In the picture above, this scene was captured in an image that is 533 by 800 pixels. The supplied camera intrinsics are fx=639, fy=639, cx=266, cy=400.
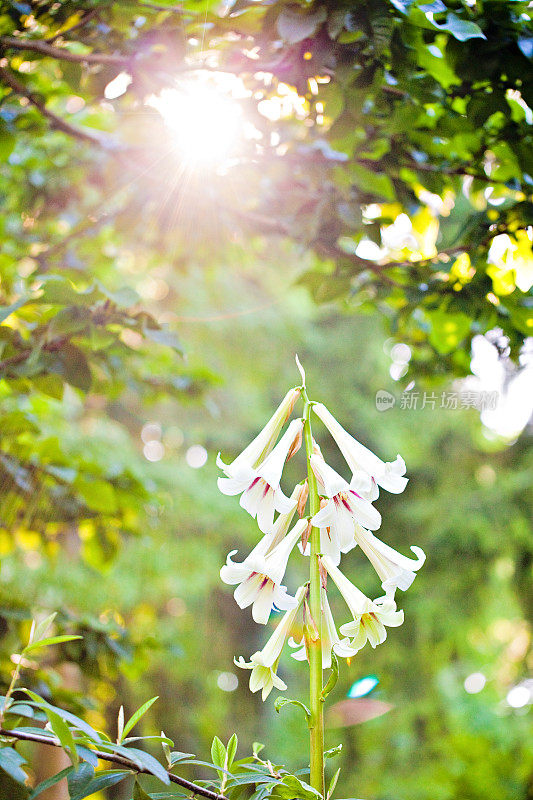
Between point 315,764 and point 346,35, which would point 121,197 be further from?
point 315,764

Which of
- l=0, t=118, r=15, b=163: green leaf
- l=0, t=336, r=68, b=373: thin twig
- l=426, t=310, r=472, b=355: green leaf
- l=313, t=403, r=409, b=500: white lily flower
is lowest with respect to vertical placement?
l=426, t=310, r=472, b=355: green leaf

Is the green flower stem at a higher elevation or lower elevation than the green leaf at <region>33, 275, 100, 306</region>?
lower

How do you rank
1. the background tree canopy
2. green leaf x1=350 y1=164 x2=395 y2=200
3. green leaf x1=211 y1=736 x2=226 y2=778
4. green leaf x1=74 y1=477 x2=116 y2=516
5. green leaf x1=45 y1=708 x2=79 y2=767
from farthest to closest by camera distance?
green leaf x1=74 y1=477 x2=116 y2=516
green leaf x1=350 y1=164 x2=395 y2=200
the background tree canopy
green leaf x1=211 y1=736 x2=226 y2=778
green leaf x1=45 y1=708 x2=79 y2=767

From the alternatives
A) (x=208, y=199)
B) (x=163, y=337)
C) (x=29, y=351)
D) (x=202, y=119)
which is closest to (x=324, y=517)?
(x=163, y=337)

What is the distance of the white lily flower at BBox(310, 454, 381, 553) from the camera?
0.44 metres

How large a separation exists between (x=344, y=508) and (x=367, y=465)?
4cm

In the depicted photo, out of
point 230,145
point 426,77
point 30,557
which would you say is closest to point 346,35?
point 426,77

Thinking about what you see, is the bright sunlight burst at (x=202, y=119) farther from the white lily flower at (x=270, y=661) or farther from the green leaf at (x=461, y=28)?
the white lily flower at (x=270, y=661)

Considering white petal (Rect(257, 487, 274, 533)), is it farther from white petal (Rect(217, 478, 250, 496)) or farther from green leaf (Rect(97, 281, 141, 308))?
green leaf (Rect(97, 281, 141, 308))

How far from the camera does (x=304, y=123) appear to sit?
1.02m

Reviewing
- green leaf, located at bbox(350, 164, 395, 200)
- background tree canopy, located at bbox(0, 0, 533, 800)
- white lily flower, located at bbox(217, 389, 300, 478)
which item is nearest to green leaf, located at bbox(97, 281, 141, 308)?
background tree canopy, located at bbox(0, 0, 533, 800)

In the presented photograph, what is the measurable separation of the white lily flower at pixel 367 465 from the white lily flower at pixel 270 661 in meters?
0.09

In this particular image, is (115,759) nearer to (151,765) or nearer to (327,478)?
(151,765)

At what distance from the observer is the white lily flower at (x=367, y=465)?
1.47ft
